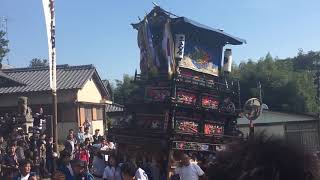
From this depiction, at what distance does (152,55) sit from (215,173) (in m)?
13.9

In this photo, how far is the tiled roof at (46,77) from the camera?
27.7 meters

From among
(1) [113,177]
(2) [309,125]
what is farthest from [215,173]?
(2) [309,125]

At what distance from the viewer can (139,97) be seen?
51.3 ft

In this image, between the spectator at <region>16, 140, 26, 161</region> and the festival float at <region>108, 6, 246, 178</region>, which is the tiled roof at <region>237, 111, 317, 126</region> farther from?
the spectator at <region>16, 140, 26, 161</region>

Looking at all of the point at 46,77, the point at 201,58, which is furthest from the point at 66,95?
the point at 201,58

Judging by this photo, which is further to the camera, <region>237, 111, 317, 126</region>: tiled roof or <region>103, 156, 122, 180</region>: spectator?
<region>237, 111, 317, 126</region>: tiled roof

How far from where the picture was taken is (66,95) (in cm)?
2748

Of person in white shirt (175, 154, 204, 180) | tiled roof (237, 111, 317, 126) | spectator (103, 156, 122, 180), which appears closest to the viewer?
person in white shirt (175, 154, 204, 180)

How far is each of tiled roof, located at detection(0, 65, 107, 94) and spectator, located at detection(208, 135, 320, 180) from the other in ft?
84.6

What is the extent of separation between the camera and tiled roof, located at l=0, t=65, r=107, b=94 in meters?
27.7

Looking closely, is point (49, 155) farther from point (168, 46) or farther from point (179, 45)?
point (179, 45)

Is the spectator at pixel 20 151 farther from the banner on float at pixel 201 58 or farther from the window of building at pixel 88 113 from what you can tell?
the window of building at pixel 88 113

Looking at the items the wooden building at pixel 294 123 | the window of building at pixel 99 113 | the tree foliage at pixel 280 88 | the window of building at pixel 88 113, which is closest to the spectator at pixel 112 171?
the wooden building at pixel 294 123

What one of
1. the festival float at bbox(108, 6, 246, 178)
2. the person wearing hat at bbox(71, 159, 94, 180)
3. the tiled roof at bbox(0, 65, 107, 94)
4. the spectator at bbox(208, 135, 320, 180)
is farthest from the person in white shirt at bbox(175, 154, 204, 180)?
the tiled roof at bbox(0, 65, 107, 94)
